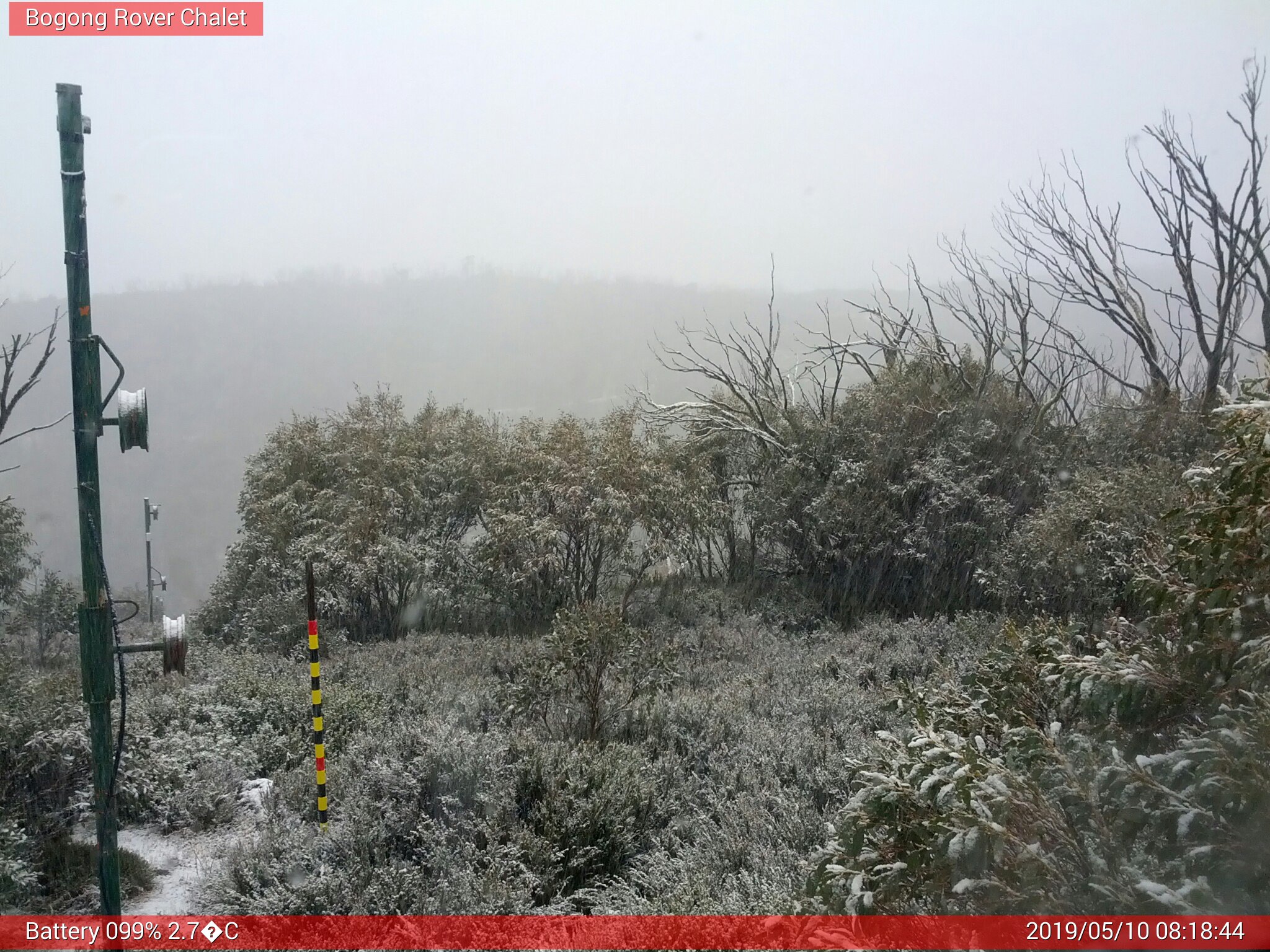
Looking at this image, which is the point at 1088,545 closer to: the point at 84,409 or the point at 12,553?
the point at 84,409

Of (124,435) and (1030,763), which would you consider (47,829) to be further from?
(1030,763)

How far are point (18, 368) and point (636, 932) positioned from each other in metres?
5.00

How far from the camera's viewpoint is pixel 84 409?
8.78ft

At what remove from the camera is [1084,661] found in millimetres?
2439

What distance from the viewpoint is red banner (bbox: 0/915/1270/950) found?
178cm

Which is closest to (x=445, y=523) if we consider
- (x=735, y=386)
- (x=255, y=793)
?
(x=735, y=386)

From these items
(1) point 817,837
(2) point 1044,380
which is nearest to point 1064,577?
(2) point 1044,380

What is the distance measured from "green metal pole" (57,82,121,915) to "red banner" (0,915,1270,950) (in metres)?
0.65

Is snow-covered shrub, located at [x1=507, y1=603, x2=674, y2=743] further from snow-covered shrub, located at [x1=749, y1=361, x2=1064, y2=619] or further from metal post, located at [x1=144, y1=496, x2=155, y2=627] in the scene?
snow-covered shrub, located at [x1=749, y1=361, x2=1064, y2=619]

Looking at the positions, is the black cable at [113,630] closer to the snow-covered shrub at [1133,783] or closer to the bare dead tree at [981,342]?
the snow-covered shrub at [1133,783]

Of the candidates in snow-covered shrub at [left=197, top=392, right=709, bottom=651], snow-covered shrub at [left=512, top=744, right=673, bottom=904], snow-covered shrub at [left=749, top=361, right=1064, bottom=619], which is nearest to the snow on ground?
snow-covered shrub at [left=512, top=744, right=673, bottom=904]

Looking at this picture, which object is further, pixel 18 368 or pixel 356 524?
pixel 356 524

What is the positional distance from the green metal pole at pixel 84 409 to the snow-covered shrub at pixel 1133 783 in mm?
2370

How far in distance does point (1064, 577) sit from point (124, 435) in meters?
10.2
